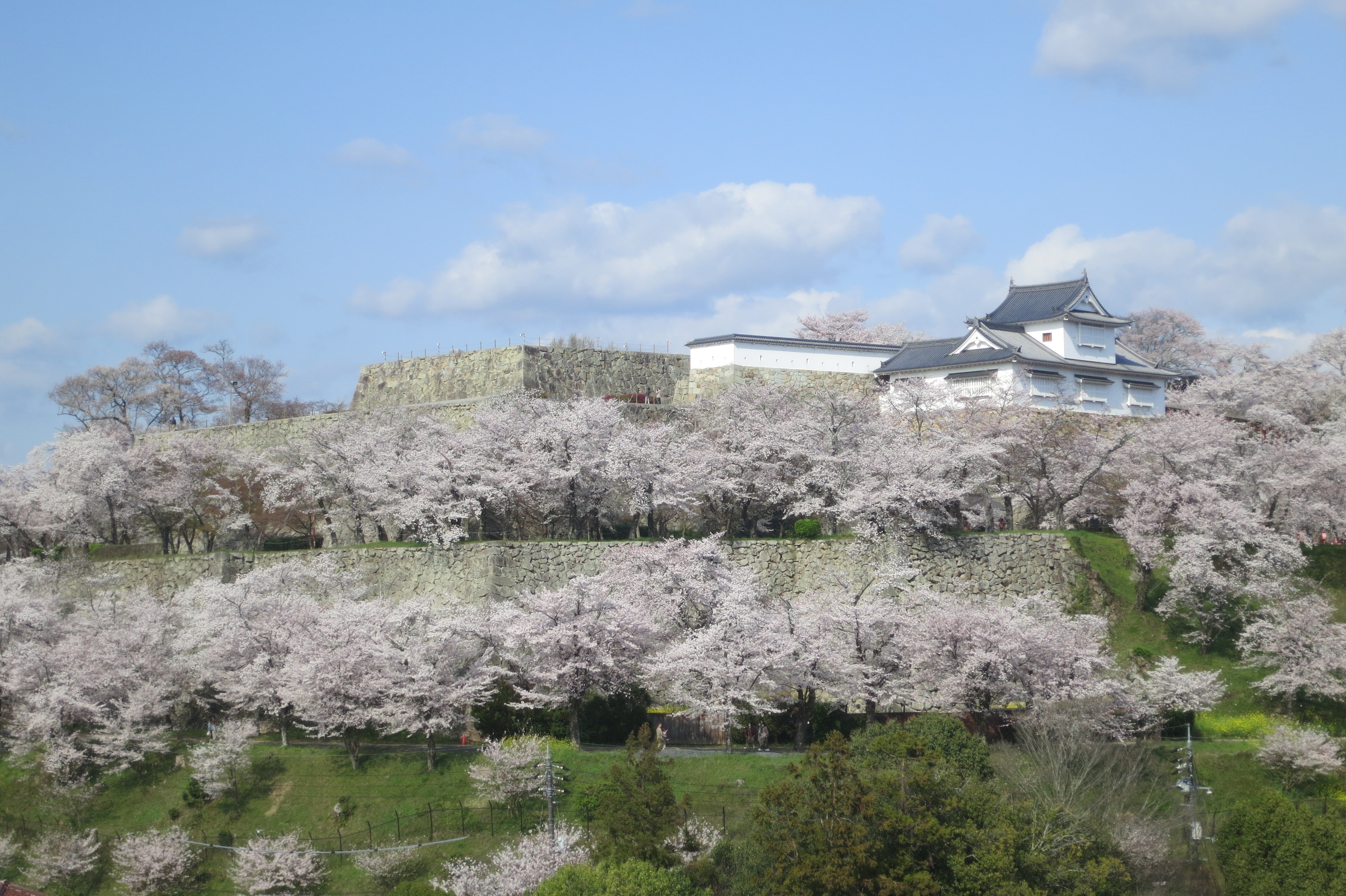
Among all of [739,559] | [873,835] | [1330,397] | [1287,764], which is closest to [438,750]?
[739,559]

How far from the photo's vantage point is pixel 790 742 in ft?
95.2

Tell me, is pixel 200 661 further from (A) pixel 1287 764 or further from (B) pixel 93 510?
(A) pixel 1287 764

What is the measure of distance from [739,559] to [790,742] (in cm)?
623

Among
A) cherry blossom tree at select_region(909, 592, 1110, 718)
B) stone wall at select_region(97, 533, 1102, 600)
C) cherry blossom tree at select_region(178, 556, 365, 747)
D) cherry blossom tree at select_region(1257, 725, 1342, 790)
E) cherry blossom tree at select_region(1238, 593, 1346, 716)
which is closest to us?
cherry blossom tree at select_region(1257, 725, 1342, 790)

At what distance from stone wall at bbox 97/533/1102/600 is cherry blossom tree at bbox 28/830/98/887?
9.64 m

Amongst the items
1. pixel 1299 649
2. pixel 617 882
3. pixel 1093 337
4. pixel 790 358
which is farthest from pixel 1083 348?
pixel 617 882

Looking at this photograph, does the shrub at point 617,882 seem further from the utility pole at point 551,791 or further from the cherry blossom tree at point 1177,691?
the cherry blossom tree at point 1177,691

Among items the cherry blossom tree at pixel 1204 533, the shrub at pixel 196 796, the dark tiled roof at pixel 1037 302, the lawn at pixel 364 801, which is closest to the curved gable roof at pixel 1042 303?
the dark tiled roof at pixel 1037 302

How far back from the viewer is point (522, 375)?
148 ft

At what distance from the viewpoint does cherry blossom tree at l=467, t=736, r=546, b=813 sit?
1051 inches

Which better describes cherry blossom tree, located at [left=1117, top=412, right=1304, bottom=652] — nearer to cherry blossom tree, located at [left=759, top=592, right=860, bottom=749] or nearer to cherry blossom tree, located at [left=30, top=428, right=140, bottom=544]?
cherry blossom tree, located at [left=759, top=592, right=860, bottom=749]

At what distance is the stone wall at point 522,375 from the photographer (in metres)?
45.7

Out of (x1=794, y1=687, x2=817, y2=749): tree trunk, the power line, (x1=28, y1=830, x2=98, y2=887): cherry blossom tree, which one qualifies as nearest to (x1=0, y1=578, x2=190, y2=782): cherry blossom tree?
(x1=28, y1=830, x2=98, y2=887): cherry blossom tree

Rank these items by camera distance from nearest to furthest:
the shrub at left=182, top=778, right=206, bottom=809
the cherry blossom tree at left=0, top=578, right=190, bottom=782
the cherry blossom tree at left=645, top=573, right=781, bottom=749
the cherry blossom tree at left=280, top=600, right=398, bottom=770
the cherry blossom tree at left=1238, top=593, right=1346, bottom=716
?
the cherry blossom tree at left=645, top=573, right=781, bottom=749, the cherry blossom tree at left=1238, top=593, right=1346, bottom=716, the cherry blossom tree at left=280, top=600, right=398, bottom=770, the shrub at left=182, top=778, right=206, bottom=809, the cherry blossom tree at left=0, top=578, right=190, bottom=782
